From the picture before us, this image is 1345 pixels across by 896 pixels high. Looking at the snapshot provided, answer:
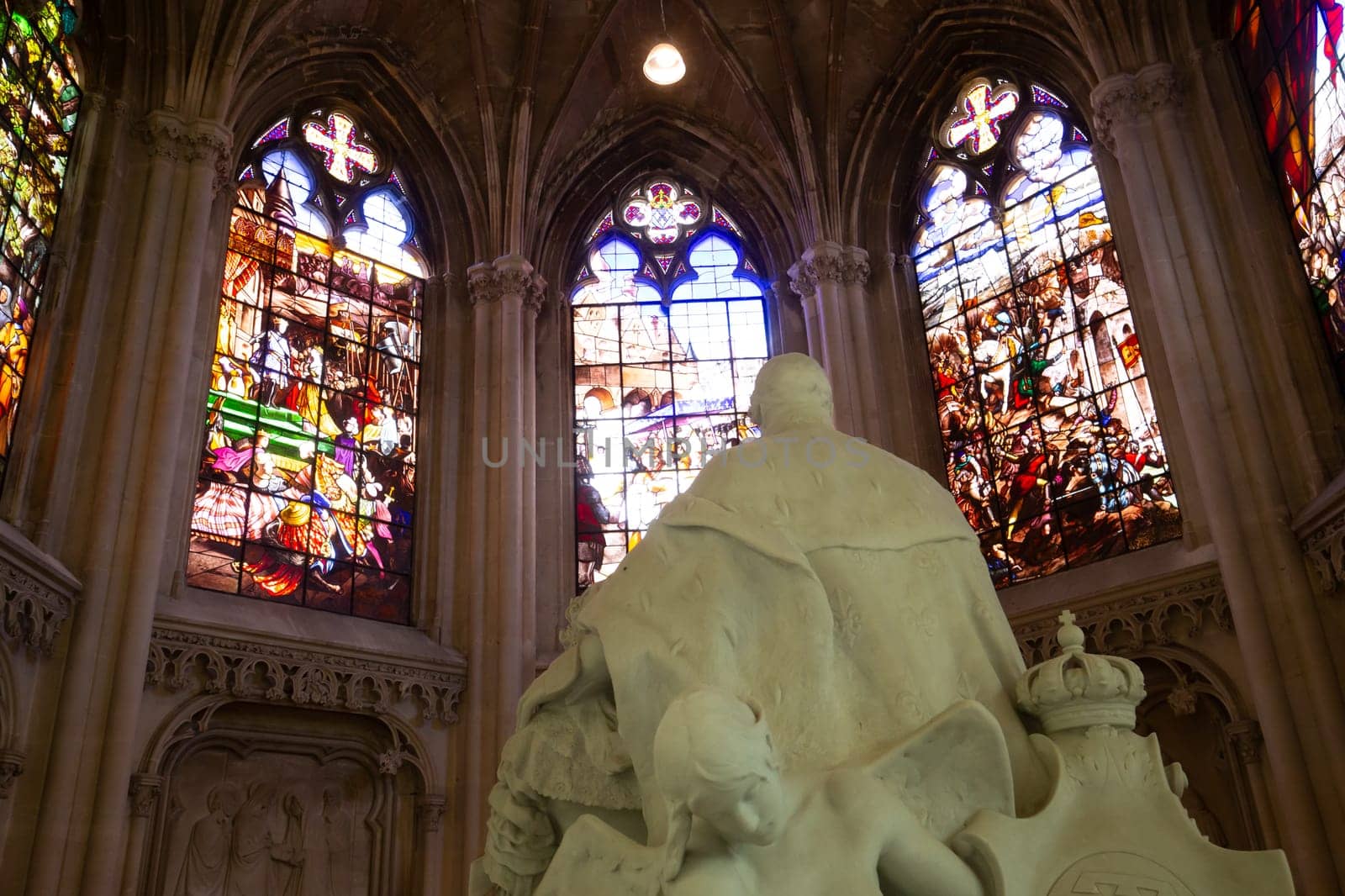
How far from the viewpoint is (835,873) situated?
6.10ft

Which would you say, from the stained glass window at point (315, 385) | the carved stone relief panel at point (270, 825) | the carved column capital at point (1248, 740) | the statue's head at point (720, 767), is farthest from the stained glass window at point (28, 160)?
the carved column capital at point (1248, 740)

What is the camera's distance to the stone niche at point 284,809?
8.67 m

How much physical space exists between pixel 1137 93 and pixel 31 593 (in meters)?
8.83

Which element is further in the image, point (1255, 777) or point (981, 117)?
point (981, 117)

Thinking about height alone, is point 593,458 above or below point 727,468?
above

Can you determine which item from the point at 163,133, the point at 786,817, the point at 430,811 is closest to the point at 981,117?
the point at 163,133

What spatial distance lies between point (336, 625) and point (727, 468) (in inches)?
314

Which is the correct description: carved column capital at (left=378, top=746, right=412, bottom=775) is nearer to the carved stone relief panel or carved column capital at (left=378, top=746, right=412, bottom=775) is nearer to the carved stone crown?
the carved stone relief panel

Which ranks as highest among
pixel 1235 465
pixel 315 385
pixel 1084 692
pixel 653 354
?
pixel 653 354

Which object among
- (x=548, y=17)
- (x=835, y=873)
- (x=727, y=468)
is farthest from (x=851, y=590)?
(x=548, y=17)

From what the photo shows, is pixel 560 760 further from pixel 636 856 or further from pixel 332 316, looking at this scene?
pixel 332 316

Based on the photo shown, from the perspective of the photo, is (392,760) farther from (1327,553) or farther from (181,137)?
(1327,553)

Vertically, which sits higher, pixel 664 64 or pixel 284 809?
pixel 664 64

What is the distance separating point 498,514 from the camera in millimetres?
10742
